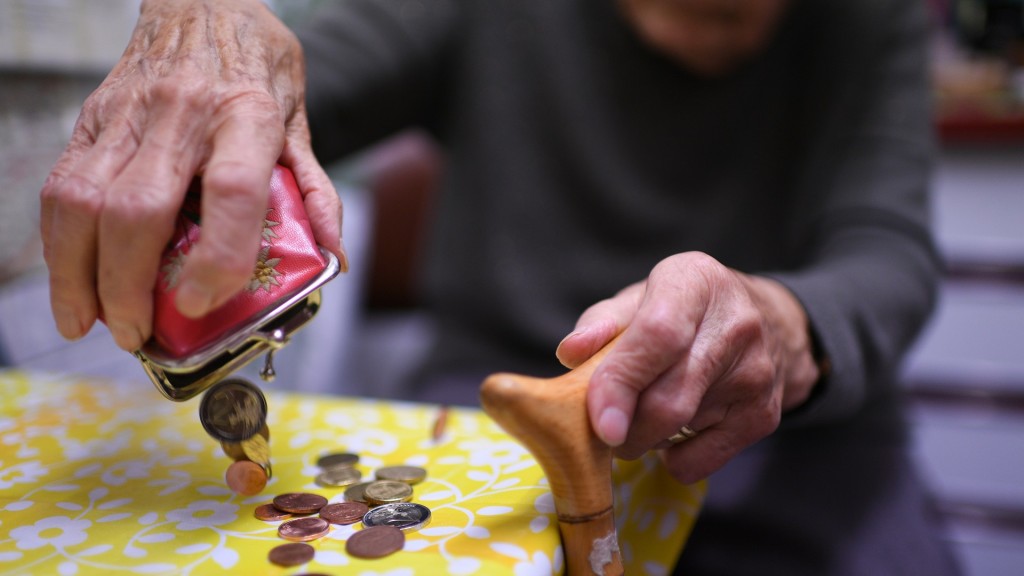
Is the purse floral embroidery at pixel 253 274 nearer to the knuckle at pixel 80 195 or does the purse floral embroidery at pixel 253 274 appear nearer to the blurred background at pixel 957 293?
the knuckle at pixel 80 195

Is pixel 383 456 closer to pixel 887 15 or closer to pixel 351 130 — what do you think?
pixel 351 130

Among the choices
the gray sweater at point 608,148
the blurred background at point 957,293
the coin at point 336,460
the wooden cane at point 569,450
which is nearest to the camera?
the wooden cane at point 569,450

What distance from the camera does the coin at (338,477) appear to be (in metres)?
0.43

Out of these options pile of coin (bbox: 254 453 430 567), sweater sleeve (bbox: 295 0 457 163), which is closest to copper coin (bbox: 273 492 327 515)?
pile of coin (bbox: 254 453 430 567)

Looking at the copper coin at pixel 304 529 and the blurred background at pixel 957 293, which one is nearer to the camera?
the copper coin at pixel 304 529

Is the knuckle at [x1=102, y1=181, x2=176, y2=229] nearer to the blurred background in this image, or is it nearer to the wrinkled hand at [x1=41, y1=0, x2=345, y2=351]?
the wrinkled hand at [x1=41, y1=0, x2=345, y2=351]

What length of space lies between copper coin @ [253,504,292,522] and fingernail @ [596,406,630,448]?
17 centimetres

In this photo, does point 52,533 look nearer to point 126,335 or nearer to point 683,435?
point 126,335

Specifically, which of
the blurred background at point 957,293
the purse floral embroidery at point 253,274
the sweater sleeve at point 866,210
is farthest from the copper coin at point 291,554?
the blurred background at point 957,293

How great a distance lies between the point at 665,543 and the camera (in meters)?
0.46

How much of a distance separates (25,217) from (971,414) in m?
1.51

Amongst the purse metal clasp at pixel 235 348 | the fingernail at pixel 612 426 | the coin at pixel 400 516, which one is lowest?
the coin at pixel 400 516

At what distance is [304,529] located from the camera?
1.21 feet

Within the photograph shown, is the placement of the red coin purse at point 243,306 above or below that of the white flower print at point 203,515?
above
